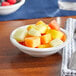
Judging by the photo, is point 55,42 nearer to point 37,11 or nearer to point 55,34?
point 55,34

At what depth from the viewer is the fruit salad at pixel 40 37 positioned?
Result: 81 cm

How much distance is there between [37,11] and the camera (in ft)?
3.91

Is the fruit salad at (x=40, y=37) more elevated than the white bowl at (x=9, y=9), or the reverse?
the white bowl at (x=9, y=9)

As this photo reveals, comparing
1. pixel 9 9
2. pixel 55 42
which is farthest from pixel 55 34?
pixel 9 9

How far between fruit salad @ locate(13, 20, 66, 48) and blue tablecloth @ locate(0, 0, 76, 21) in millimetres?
280

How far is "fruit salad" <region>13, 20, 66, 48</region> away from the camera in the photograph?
81 centimetres

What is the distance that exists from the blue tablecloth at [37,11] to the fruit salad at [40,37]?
28cm

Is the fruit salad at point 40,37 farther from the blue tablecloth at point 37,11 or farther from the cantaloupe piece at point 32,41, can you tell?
the blue tablecloth at point 37,11

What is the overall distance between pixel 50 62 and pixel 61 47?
0.06 metres

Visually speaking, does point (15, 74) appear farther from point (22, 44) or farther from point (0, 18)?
point (0, 18)

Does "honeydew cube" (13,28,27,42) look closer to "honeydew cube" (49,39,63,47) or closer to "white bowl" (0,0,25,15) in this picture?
"honeydew cube" (49,39,63,47)

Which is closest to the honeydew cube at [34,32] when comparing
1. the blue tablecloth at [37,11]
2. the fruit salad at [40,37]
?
the fruit salad at [40,37]

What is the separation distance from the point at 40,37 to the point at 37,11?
39 centimetres

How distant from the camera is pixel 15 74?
77 centimetres
